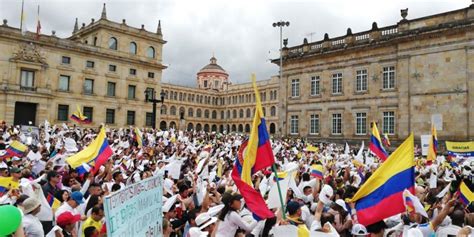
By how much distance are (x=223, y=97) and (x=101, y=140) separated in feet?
259

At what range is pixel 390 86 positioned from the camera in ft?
97.4

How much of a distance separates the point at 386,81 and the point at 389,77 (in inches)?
15.7

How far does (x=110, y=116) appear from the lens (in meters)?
47.0

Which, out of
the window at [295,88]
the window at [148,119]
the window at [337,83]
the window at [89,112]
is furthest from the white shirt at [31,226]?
the window at [148,119]

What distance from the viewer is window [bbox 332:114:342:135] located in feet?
108

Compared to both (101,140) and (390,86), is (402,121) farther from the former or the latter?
(101,140)

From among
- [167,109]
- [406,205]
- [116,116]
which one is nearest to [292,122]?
[116,116]

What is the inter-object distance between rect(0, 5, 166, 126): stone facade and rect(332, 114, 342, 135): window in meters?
27.2

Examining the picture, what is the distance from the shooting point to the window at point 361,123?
31.0 m

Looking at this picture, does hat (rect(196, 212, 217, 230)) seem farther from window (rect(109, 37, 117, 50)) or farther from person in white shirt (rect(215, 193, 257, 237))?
window (rect(109, 37, 117, 50))

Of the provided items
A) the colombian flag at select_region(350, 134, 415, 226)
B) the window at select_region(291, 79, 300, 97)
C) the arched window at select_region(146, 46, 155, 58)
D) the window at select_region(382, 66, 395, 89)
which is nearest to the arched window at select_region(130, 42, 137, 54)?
the arched window at select_region(146, 46, 155, 58)

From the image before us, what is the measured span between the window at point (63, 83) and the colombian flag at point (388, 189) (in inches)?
1735

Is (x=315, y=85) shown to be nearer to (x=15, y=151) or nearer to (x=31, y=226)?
(x=15, y=151)

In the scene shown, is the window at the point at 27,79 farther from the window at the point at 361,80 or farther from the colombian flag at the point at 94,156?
the colombian flag at the point at 94,156
